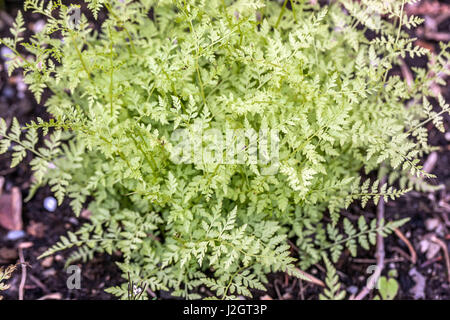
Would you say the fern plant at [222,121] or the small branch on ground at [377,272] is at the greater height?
the fern plant at [222,121]

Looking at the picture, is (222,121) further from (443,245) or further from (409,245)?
(443,245)

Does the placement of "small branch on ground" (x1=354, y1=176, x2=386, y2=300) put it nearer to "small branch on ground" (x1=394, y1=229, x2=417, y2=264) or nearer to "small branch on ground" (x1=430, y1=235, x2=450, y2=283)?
"small branch on ground" (x1=394, y1=229, x2=417, y2=264)

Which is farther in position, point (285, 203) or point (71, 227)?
point (71, 227)

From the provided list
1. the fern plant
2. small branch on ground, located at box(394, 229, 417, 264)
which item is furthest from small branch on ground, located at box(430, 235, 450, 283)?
the fern plant

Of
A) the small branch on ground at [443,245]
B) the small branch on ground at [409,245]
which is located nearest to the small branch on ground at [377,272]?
the small branch on ground at [409,245]

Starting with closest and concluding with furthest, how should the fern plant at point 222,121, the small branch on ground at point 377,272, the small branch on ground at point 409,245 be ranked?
the fern plant at point 222,121 → the small branch on ground at point 377,272 → the small branch on ground at point 409,245

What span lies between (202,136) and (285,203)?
21.2 inches

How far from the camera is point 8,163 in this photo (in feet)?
9.86

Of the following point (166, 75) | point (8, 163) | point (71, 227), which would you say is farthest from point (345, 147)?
point (8, 163)

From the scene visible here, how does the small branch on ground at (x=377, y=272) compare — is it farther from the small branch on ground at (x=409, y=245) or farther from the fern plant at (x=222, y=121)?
the fern plant at (x=222, y=121)

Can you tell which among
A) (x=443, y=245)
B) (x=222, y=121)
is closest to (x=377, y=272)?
(x=443, y=245)

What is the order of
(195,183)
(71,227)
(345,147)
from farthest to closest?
(71,227)
(345,147)
(195,183)

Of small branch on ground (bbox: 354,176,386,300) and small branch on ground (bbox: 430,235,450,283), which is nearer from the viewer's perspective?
small branch on ground (bbox: 354,176,386,300)
